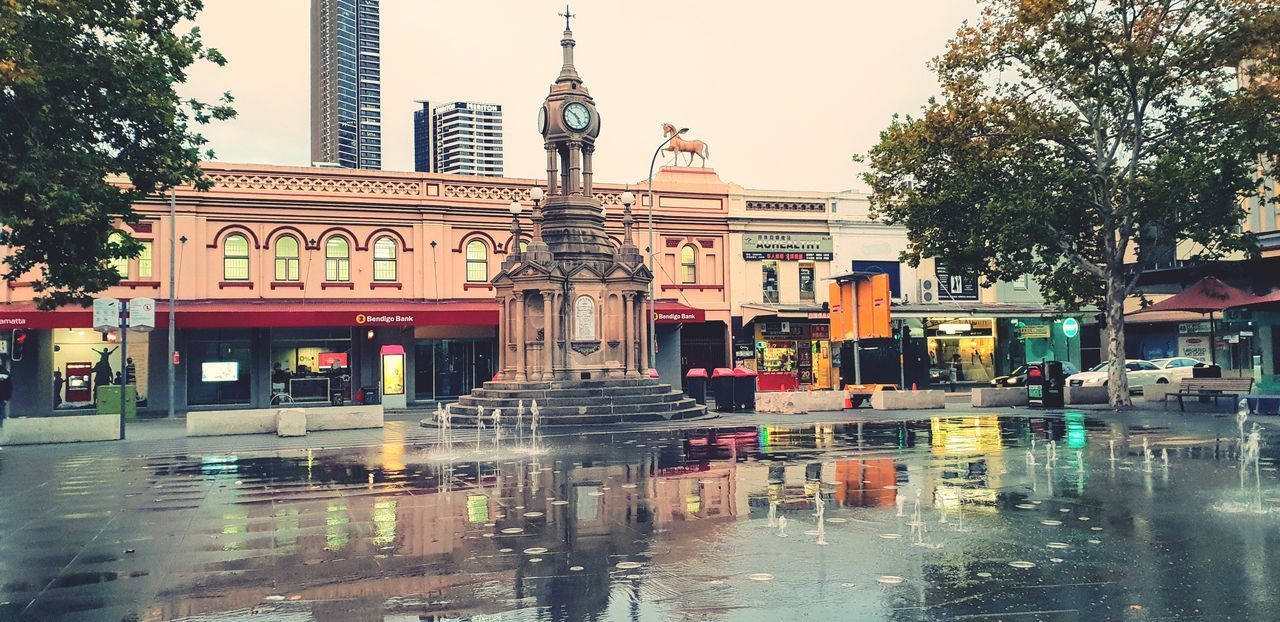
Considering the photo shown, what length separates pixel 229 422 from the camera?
22.6 m

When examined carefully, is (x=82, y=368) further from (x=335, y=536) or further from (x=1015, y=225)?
(x=1015, y=225)

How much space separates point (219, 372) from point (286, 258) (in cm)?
472

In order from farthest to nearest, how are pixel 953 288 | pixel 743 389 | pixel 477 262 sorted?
pixel 953 288 < pixel 477 262 < pixel 743 389

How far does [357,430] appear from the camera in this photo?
23.5 meters

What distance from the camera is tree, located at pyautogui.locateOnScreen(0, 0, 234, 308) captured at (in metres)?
14.7

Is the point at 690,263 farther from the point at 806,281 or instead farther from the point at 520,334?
the point at 520,334

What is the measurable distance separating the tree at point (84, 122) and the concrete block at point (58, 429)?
13.3 feet

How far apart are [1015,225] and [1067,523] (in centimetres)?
1722

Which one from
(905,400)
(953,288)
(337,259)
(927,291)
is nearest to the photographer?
(905,400)

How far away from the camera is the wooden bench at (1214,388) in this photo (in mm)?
23922

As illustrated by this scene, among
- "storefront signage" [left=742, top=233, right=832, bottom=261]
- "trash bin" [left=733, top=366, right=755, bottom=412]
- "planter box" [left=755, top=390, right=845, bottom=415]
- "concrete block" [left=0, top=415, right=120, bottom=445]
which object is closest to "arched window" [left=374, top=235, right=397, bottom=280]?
"concrete block" [left=0, top=415, right=120, bottom=445]

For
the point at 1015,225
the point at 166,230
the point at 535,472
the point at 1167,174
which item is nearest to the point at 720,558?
the point at 535,472

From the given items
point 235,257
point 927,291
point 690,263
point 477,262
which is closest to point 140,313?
point 235,257

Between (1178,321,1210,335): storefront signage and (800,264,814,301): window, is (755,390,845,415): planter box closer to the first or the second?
(800,264,814,301): window
